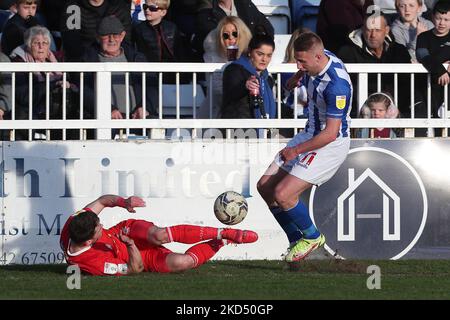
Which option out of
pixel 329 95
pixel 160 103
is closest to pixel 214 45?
pixel 160 103

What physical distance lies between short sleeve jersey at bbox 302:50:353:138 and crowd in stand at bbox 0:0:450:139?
1.46m

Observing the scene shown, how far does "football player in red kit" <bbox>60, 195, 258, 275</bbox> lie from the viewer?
11086 mm

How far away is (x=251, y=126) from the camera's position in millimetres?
13406

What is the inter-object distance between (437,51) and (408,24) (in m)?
1.32

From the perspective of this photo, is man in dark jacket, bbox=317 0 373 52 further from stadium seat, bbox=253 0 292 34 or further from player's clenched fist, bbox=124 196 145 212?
player's clenched fist, bbox=124 196 145 212

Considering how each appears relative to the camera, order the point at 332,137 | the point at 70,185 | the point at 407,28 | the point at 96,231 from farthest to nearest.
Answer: the point at 407,28 → the point at 70,185 → the point at 332,137 → the point at 96,231

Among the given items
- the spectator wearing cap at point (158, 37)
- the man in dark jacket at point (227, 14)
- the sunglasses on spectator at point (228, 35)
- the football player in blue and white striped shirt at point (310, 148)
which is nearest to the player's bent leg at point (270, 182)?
the football player in blue and white striped shirt at point (310, 148)

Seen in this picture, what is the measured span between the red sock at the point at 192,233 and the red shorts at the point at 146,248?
8.1 inches

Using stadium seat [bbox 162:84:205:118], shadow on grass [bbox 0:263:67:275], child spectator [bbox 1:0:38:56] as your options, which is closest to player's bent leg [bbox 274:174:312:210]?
shadow on grass [bbox 0:263:67:275]

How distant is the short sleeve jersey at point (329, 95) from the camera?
1176 cm

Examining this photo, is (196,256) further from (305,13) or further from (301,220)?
(305,13)

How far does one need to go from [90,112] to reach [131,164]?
2.61 ft

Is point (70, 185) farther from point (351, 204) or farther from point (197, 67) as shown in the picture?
point (351, 204)

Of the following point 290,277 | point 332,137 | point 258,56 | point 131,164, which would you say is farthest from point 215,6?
point 290,277
